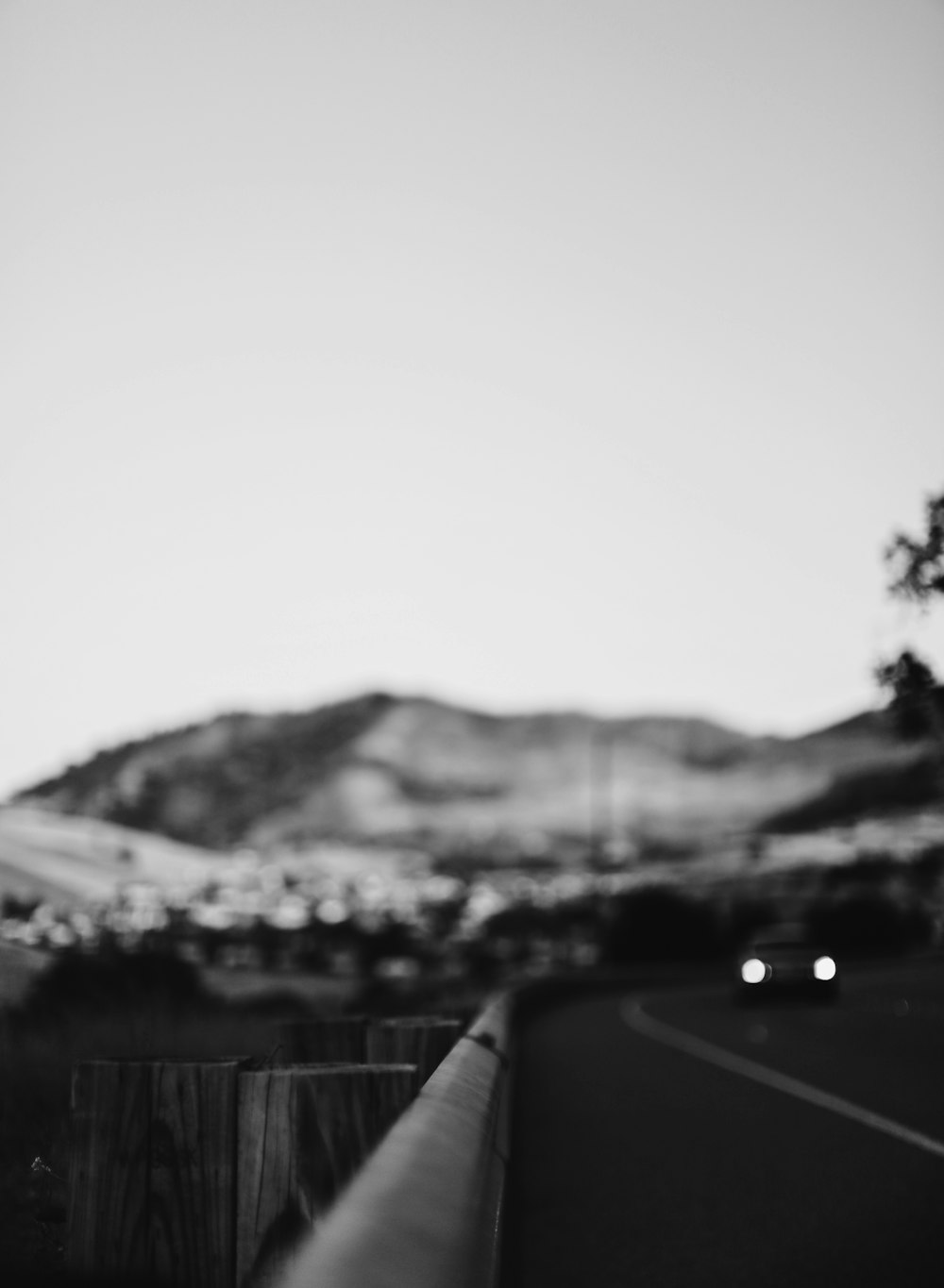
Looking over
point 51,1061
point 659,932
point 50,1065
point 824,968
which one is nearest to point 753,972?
point 824,968

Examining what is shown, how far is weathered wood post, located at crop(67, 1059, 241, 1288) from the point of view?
4.16 metres

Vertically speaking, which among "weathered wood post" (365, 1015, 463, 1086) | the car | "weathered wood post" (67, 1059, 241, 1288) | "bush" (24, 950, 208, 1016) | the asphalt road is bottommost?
the asphalt road

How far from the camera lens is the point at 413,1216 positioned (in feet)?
9.00

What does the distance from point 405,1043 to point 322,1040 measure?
60 cm

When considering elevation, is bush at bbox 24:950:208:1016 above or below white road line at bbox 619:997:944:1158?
above

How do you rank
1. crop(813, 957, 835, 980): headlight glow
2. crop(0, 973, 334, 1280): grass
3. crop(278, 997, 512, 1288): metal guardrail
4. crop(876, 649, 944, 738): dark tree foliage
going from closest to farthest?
crop(278, 997, 512, 1288): metal guardrail, crop(0, 973, 334, 1280): grass, crop(876, 649, 944, 738): dark tree foliage, crop(813, 957, 835, 980): headlight glow

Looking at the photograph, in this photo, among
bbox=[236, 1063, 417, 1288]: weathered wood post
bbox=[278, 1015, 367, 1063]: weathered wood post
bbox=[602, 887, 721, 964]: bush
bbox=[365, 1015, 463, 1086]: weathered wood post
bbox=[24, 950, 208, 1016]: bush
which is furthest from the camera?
bbox=[602, 887, 721, 964]: bush

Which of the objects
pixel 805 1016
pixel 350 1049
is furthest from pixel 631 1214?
pixel 805 1016

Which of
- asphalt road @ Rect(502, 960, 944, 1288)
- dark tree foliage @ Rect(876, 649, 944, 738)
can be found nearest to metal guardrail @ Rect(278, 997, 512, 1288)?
asphalt road @ Rect(502, 960, 944, 1288)

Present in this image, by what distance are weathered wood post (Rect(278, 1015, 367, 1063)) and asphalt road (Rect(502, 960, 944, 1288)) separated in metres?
1.23

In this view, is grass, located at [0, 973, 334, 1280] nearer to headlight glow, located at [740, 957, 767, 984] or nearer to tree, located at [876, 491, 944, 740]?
tree, located at [876, 491, 944, 740]

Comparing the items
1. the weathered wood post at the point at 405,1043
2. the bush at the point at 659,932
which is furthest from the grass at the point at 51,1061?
the bush at the point at 659,932

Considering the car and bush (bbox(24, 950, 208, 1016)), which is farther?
the car

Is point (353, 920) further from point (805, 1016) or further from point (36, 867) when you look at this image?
point (36, 867)
